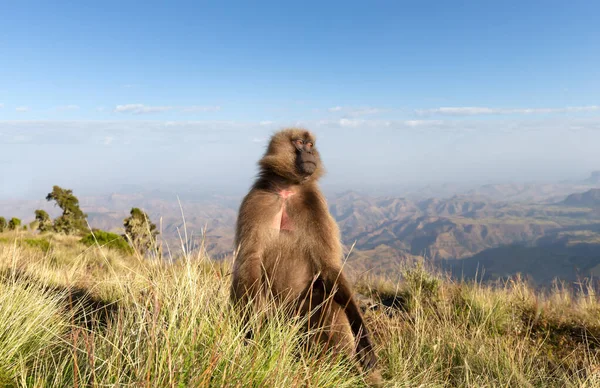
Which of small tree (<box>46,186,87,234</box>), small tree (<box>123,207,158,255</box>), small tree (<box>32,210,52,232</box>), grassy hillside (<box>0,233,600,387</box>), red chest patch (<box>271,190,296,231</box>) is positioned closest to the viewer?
grassy hillside (<box>0,233,600,387</box>)

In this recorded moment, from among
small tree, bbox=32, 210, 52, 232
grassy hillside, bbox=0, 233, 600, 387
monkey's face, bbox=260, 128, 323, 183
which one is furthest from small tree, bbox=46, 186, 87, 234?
monkey's face, bbox=260, 128, 323, 183

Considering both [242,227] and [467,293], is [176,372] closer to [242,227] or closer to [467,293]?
[242,227]

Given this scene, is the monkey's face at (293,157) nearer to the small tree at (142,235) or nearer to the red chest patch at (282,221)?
the red chest patch at (282,221)

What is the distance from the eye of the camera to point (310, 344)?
3.73m

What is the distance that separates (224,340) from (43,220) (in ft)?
73.1

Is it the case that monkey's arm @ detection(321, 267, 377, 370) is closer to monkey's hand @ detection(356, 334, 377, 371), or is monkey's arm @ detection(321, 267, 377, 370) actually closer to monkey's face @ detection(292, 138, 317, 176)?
monkey's hand @ detection(356, 334, 377, 371)

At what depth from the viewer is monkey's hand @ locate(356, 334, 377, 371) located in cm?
368

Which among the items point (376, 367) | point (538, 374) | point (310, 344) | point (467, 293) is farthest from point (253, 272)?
point (467, 293)

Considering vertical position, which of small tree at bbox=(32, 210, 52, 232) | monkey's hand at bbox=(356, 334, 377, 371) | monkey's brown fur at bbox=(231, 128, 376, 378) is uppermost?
monkey's brown fur at bbox=(231, 128, 376, 378)

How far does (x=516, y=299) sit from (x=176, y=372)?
21.3 feet

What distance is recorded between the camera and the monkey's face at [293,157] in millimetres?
4363

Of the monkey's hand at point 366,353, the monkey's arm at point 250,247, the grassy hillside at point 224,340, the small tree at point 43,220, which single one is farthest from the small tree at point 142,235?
the small tree at point 43,220

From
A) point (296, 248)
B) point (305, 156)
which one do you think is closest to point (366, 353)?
point (296, 248)

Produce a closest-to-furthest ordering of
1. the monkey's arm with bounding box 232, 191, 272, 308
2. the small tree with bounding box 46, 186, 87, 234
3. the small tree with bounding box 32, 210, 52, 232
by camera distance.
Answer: the monkey's arm with bounding box 232, 191, 272, 308, the small tree with bounding box 32, 210, 52, 232, the small tree with bounding box 46, 186, 87, 234
